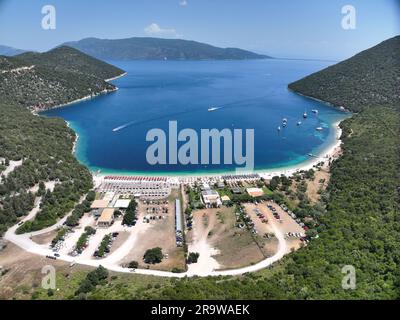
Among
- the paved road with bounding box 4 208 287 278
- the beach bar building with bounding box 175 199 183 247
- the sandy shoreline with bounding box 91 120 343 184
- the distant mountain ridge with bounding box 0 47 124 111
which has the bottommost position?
the paved road with bounding box 4 208 287 278

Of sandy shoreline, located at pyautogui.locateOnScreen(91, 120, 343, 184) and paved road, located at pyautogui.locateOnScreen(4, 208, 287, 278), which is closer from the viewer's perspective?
paved road, located at pyautogui.locateOnScreen(4, 208, 287, 278)

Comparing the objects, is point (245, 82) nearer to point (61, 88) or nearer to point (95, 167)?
point (61, 88)

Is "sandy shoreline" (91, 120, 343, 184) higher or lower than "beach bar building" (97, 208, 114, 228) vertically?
higher

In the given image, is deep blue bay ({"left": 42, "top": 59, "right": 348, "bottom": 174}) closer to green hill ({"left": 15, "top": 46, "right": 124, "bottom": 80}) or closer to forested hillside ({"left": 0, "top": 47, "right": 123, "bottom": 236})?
forested hillside ({"left": 0, "top": 47, "right": 123, "bottom": 236})

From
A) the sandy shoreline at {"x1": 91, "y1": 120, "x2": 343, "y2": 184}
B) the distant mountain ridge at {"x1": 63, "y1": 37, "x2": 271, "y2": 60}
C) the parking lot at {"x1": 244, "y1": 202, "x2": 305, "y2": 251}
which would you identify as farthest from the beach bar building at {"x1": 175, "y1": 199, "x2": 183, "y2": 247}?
the distant mountain ridge at {"x1": 63, "y1": 37, "x2": 271, "y2": 60}

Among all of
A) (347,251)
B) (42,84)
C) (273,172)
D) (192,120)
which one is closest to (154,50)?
(42,84)

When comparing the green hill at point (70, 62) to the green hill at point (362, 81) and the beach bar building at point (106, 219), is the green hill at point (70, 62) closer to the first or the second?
the green hill at point (362, 81)
